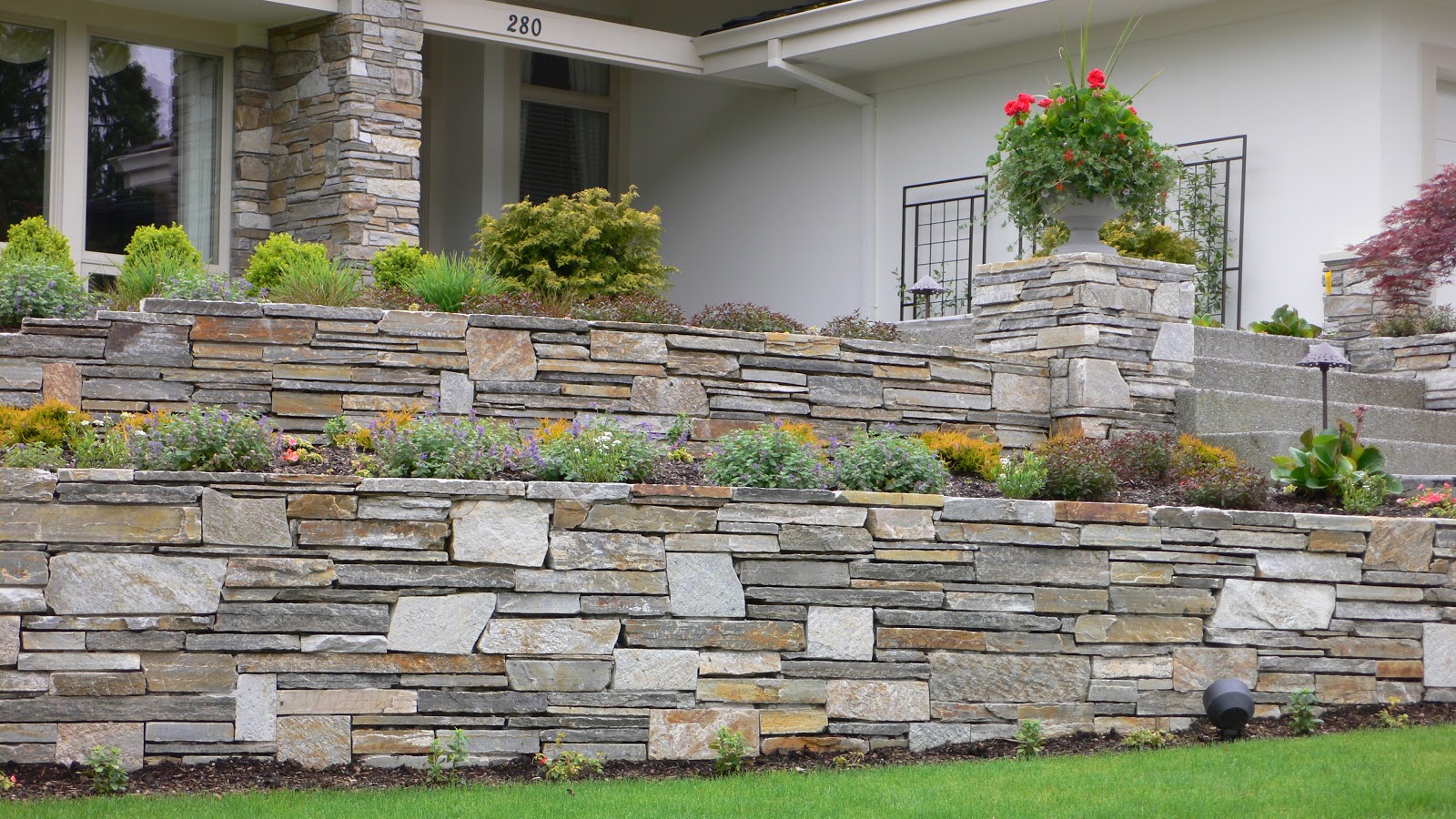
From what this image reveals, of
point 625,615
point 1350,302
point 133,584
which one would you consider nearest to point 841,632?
point 625,615

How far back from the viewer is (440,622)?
16.4 ft

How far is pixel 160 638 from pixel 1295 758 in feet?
12.0

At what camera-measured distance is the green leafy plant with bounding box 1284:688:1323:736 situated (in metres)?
5.80

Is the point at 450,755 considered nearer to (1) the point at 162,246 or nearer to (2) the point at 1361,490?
(2) the point at 1361,490

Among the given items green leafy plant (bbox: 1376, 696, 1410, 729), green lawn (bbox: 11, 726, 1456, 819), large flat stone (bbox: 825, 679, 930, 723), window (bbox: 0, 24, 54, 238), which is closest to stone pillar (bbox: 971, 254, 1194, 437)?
green leafy plant (bbox: 1376, 696, 1410, 729)

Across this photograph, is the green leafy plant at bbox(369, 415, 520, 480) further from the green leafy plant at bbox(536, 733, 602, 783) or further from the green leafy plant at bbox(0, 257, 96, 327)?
the green leafy plant at bbox(0, 257, 96, 327)

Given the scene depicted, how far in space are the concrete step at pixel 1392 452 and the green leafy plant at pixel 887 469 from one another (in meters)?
2.11

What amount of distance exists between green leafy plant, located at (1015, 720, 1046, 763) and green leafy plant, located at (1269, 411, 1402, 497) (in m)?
2.01

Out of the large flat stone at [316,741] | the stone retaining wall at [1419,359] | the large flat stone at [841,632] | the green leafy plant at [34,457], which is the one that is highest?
the stone retaining wall at [1419,359]

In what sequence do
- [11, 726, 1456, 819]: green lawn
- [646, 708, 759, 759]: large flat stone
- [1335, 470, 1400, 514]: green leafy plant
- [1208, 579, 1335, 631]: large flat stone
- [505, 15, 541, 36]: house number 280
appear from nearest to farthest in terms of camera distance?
[11, 726, 1456, 819]: green lawn → [646, 708, 759, 759]: large flat stone → [1208, 579, 1335, 631]: large flat stone → [1335, 470, 1400, 514]: green leafy plant → [505, 15, 541, 36]: house number 280

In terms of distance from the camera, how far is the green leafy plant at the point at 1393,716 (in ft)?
19.3

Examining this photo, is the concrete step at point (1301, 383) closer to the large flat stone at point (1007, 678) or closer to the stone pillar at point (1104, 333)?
the stone pillar at point (1104, 333)

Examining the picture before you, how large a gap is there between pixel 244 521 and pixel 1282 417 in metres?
5.23

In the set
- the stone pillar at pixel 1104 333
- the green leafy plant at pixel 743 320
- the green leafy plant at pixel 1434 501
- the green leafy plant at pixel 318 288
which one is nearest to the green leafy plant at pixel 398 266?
the green leafy plant at pixel 318 288
